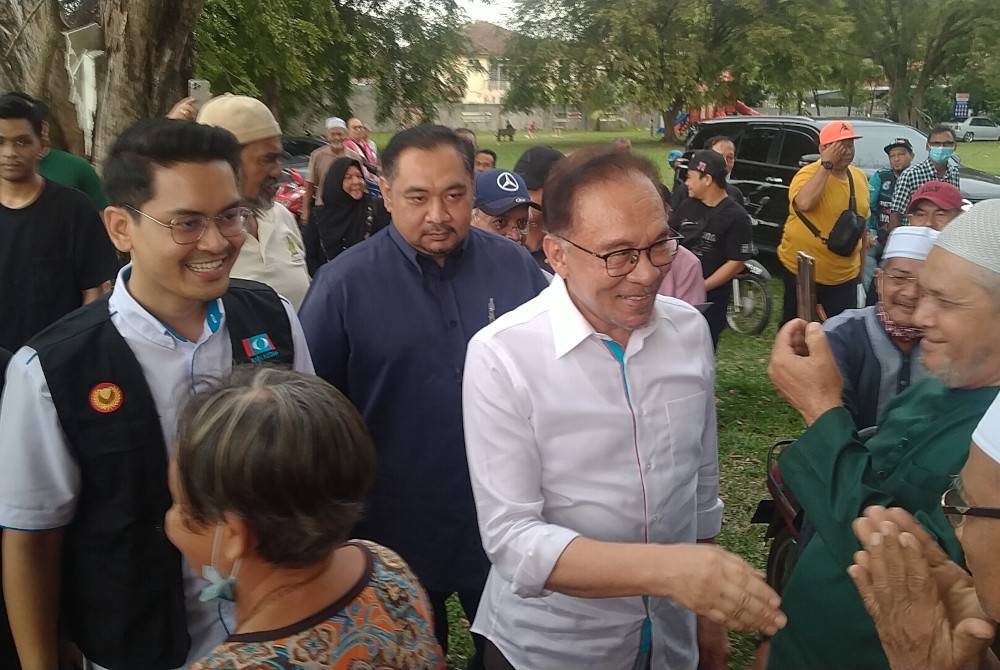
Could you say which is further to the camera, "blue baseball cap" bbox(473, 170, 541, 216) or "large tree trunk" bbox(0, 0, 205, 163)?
"large tree trunk" bbox(0, 0, 205, 163)

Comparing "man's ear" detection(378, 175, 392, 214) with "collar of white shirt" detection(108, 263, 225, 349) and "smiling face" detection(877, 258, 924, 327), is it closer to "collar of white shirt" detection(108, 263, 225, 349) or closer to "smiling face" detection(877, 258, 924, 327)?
"collar of white shirt" detection(108, 263, 225, 349)

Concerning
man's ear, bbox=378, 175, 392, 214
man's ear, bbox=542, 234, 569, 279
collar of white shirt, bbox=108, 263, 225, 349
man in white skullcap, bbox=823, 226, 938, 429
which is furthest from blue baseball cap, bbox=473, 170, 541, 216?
collar of white shirt, bbox=108, 263, 225, 349

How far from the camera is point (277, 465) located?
1.35 meters

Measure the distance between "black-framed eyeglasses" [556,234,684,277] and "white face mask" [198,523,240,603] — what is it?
0.98 m

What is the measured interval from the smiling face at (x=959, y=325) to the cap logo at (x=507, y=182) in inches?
96.0

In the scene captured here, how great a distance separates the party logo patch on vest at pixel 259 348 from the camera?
6.61ft

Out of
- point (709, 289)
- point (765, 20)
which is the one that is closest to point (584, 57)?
point (765, 20)

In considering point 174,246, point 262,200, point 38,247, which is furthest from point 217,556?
point 38,247

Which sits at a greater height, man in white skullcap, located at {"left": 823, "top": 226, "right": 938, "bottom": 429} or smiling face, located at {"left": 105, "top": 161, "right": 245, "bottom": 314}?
smiling face, located at {"left": 105, "top": 161, "right": 245, "bottom": 314}

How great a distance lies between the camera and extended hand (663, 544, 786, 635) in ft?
4.75

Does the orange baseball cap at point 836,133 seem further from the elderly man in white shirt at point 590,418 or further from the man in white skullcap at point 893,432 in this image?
the elderly man in white shirt at point 590,418

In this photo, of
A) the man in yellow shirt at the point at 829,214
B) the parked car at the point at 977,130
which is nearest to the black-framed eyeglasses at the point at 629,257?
the man in yellow shirt at the point at 829,214

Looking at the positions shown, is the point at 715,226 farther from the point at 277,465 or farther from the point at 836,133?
the point at 277,465

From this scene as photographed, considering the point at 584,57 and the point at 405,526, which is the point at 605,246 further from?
the point at 584,57
